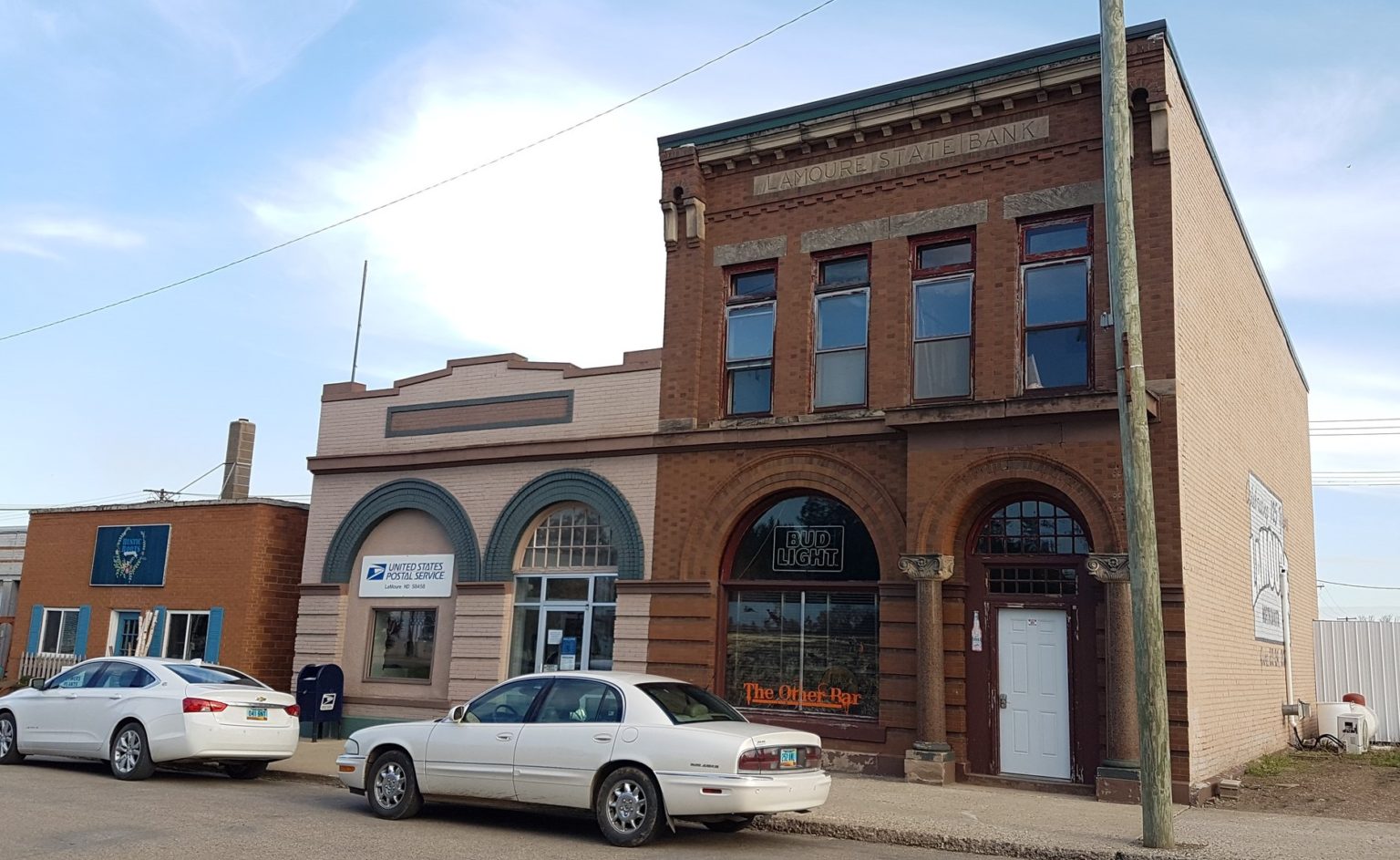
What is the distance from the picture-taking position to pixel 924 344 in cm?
1583

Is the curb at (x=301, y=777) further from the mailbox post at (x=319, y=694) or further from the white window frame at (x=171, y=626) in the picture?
the white window frame at (x=171, y=626)

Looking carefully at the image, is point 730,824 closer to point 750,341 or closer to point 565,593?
point 565,593

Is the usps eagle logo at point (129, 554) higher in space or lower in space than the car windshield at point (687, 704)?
higher

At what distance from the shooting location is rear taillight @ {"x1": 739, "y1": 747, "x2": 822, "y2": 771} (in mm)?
9852

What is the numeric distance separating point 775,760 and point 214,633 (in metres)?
14.6

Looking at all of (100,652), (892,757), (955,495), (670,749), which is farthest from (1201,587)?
(100,652)

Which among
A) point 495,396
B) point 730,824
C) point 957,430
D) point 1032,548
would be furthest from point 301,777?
point 1032,548

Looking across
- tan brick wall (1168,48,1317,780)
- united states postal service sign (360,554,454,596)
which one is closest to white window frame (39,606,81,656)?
united states postal service sign (360,554,454,596)

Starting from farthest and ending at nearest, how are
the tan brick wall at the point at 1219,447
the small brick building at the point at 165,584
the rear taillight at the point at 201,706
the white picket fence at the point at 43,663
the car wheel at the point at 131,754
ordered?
the white picket fence at the point at 43,663 → the small brick building at the point at 165,584 → the tan brick wall at the point at 1219,447 → the car wheel at the point at 131,754 → the rear taillight at the point at 201,706

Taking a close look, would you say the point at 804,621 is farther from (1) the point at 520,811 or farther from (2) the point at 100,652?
(2) the point at 100,652

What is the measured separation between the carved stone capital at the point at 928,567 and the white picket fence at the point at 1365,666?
11568 mm

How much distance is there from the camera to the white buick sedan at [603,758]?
9867mm

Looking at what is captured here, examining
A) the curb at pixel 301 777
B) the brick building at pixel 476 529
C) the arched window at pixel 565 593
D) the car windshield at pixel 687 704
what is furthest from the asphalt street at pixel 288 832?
the brick building at pixel 476 529

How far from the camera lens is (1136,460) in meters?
10.3
